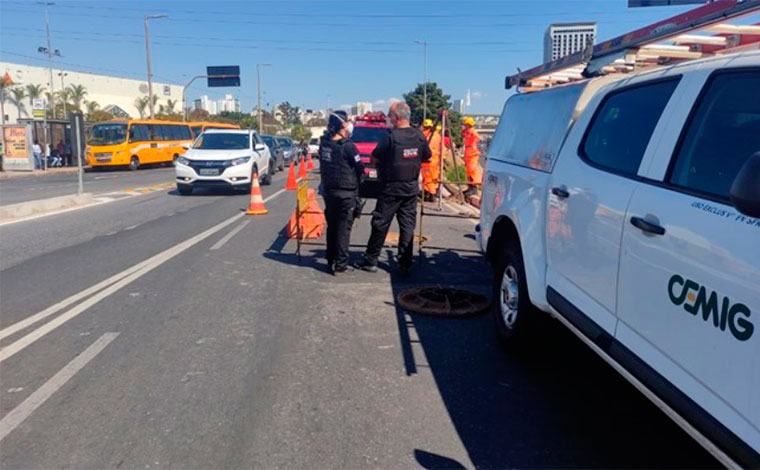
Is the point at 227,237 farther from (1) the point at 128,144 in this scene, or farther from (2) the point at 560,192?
(1) the point at 128,144

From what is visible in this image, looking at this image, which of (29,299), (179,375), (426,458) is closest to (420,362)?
(426,458)

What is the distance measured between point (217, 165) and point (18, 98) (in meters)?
67.7

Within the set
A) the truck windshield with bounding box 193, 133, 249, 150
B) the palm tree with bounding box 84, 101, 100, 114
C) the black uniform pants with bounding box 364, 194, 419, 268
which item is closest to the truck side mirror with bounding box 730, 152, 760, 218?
the black uniform pants with bounding box 364, 194, 419, 268

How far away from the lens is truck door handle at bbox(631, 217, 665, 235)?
2.49 m

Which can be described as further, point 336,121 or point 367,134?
point 367,134

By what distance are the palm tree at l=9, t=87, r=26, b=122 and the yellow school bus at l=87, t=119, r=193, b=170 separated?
46.3 m

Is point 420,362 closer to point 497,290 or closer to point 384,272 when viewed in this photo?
point 497,290

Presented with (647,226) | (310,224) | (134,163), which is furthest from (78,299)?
(134,163)

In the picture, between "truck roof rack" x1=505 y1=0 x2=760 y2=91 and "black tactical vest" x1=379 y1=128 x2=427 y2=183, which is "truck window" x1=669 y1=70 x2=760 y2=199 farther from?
"black tactical vest" x1=379 y1=128 x2=427 y2=183

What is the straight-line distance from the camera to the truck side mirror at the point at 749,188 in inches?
71.7

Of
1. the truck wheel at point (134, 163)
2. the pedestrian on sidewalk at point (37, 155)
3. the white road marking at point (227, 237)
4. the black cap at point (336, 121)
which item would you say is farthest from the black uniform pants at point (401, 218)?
the pedestrian on sidewalk at point (37, 155)

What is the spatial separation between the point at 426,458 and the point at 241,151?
14.8 meters

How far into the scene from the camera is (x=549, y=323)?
4.26m

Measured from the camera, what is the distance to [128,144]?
30.8 meters
